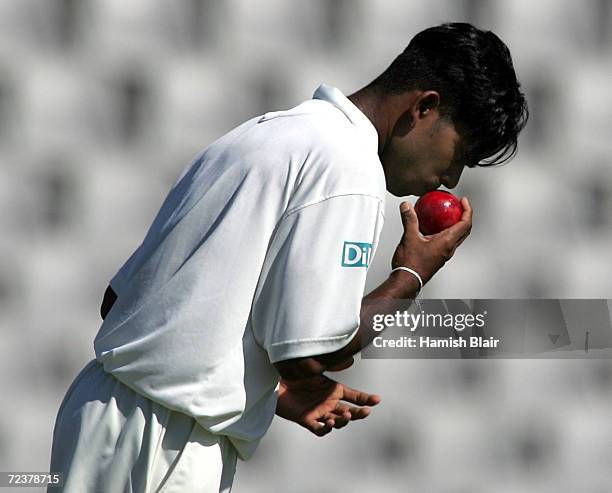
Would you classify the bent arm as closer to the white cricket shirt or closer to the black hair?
the white cricket shirt

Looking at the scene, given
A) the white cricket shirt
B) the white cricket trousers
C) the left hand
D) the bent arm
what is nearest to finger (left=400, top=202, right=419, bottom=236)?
the bent arm

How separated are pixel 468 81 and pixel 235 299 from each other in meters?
0.53

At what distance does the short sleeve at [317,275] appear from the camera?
1442mm

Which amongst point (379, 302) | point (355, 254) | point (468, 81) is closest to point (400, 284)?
point (379, 302)

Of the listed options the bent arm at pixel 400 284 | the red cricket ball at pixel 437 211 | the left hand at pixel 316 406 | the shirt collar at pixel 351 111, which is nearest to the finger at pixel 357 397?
the left hand at pixel 316 406

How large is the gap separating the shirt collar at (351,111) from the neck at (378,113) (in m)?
0.04

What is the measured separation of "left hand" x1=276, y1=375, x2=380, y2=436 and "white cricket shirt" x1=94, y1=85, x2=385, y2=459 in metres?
0.18

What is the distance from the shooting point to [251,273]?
1488 millimetres

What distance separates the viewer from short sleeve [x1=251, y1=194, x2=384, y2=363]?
4.73 feet

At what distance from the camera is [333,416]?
1.76 metres

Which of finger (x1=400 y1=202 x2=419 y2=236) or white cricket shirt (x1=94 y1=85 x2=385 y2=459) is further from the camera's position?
finger (x1=400 y1=202 x2=419 y2=236)

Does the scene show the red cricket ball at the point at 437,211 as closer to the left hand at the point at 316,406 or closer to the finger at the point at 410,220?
the finger at the point at 410,220

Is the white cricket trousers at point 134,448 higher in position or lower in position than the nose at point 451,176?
lower

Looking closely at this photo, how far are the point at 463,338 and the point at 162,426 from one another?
49.2 inches
